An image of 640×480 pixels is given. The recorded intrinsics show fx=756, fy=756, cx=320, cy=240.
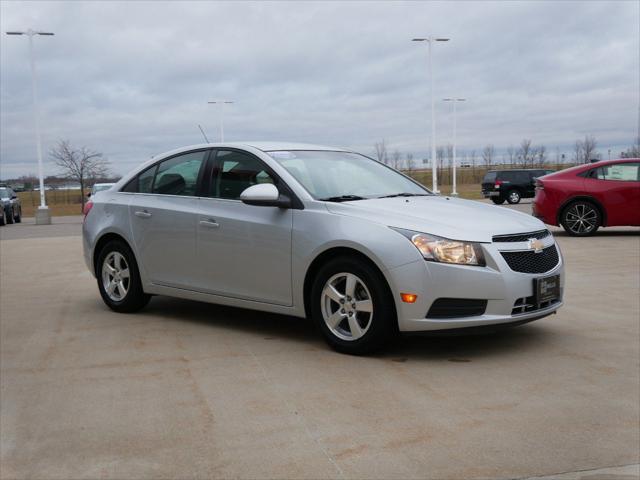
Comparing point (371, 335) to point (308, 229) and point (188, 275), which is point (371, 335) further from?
point (188, 275)

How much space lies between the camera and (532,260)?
5523 mm

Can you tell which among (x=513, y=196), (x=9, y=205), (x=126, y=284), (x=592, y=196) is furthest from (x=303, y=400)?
(x=513, y=196)

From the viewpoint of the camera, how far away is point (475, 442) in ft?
12.5

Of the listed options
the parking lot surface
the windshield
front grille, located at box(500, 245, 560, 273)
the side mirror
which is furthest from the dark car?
front grille, located at box(500, 245, 560, 273)

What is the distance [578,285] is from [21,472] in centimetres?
688

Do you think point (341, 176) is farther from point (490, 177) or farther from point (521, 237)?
point (490, 177)

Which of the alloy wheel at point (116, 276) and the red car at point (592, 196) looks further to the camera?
the red car at point (592, 196)

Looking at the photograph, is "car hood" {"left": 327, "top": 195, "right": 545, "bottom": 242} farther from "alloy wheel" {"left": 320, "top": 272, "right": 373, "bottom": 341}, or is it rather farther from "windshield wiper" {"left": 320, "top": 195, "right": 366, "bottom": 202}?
"alloy wheel" {"left": 320, "top": 272, "right": 373, "bottom": 341}

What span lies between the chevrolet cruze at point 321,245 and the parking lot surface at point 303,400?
1.13ft

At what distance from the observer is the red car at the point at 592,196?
1433 cm

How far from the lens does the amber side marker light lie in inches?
205

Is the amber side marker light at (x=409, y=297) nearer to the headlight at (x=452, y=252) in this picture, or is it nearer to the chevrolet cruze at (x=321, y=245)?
the chevrolet cruze at (x=321, y=245)

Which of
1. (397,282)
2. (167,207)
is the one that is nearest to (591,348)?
(397,282)

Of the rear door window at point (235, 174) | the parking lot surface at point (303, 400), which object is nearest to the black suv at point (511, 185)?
the parking lot surface at point (303, 400)
